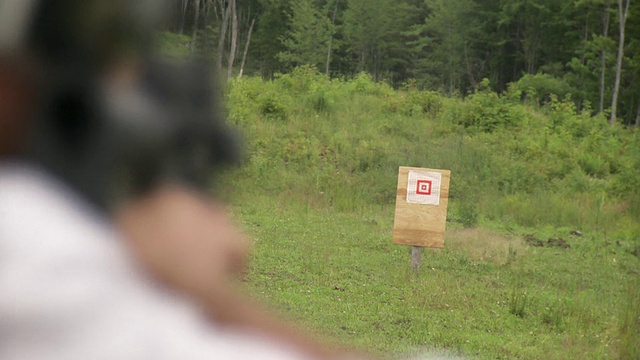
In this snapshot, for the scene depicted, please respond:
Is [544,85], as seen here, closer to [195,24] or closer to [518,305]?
[518,305]

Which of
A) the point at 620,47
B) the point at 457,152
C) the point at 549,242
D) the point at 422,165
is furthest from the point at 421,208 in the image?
the point at 620,47

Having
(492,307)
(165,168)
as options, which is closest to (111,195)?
(165,168)

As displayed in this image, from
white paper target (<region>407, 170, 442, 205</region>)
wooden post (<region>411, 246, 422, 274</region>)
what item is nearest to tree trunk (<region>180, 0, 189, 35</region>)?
wooden post (<region>411, 246, 422, 274</region>)

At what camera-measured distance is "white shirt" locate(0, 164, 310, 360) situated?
A: 0.23 metres

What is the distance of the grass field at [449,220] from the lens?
4672mm

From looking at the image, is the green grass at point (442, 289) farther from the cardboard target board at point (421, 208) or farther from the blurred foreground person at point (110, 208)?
the blurred foreground person at point (110, 208)

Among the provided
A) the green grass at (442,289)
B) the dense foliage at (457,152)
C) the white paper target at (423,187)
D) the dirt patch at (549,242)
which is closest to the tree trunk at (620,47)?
the dense foliage at (457,152)

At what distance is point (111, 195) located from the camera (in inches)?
10.1

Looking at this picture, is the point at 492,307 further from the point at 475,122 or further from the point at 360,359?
the point at 475,122

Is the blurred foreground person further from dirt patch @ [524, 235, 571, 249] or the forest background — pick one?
dirt patch @ [524, 235, 571, 249]

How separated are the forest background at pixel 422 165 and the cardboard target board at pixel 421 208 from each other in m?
0.25

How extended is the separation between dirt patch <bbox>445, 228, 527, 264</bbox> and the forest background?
0.04 m

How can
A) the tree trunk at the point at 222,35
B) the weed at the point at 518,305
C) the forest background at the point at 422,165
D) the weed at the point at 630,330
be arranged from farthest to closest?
1. the weed at the point at 518,305
2. the weed at the point at 630,330
3. the forest background at the point at 422,165
4. the tree trunk at the point at 222,35

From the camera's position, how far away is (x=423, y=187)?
6668 mm
